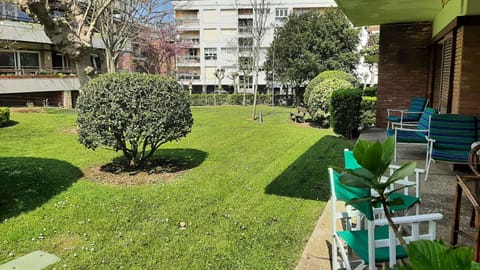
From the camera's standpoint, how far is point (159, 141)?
7.02 metres

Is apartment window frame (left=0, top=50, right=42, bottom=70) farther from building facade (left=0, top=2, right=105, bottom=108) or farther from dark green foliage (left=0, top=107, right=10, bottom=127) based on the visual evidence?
dark green foliage (left=0, top=107, right=10, bottom=127)

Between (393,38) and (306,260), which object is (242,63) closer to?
(393,38)

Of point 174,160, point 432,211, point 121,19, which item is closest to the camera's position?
point 432,211

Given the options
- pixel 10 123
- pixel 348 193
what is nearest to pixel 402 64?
pixel 348 193

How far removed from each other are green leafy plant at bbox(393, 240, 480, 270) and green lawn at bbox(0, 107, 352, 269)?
2.87m

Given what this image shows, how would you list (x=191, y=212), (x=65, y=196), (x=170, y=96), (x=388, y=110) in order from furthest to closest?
(x=388, y=110)
(x=170, y=96)
(x=65, y=196)
(x=191, y=212)

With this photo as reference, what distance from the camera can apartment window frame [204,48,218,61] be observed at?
4891 centimetres

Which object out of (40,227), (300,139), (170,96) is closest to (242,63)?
(300,139)

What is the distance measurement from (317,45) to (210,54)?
20899mm

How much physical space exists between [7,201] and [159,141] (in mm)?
2590

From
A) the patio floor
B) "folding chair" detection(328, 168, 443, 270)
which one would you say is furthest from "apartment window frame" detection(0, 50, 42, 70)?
"folding chair" detection(328, 168, 443, 270)

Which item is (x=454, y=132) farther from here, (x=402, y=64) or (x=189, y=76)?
(x=189, y=76)

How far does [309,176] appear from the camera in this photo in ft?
23.0

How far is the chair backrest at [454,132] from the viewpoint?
18.4ft
